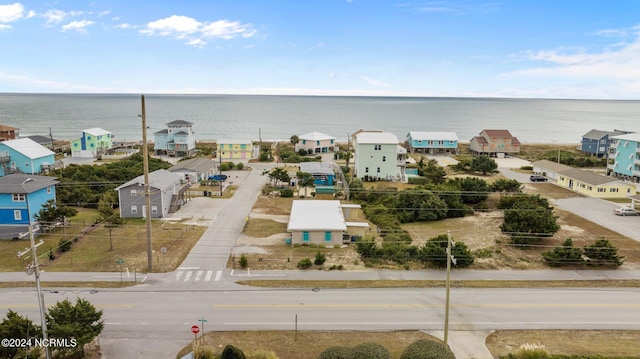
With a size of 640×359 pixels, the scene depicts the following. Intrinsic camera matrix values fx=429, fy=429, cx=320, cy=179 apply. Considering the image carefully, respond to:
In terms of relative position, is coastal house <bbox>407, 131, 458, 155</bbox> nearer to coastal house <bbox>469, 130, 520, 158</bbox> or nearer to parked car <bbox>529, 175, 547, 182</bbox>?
coastal house <bbox>469, 130, 520, 158</bbox>

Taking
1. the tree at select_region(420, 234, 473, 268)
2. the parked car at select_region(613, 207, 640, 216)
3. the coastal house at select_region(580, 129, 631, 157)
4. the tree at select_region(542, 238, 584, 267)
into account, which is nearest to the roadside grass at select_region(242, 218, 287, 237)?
the tree at select_region(420, 234, 473, 268)

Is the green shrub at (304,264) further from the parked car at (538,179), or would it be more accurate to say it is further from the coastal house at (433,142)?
the coastal house at (433,142)

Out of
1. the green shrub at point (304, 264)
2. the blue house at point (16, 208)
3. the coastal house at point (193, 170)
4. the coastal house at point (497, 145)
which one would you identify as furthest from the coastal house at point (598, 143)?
the blue house at point (16, 208)

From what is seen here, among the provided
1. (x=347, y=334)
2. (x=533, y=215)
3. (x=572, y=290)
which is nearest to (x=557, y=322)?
(x=572, y=290)

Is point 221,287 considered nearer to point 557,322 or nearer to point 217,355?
point 217,355

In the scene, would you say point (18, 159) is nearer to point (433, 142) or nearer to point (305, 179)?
point (305, 179)
